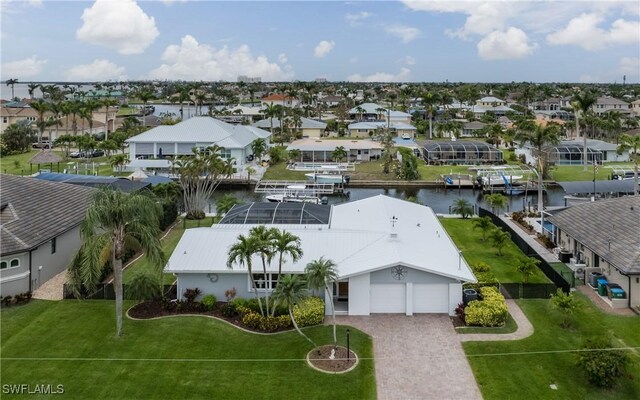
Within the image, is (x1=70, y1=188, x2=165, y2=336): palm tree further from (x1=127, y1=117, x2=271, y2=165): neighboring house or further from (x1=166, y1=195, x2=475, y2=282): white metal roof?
(x1=127, y1=117, x2=271, y2=165): neighboring house

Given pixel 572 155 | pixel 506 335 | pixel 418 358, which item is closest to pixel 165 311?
pixel 418 358

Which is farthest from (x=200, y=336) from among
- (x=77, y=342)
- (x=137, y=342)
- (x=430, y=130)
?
(x=430, y=130)

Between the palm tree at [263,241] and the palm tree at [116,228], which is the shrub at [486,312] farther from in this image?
the palm tree at [116,228]

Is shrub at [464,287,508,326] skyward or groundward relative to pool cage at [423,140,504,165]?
groundward

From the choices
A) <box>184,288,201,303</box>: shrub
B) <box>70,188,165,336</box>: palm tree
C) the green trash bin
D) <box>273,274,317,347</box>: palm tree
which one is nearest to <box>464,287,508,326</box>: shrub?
the green trash bin

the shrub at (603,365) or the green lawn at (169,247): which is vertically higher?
the green lawn at (169,247)

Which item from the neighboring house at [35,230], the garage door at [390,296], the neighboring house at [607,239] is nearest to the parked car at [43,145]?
the neighboring house at [35,230]
